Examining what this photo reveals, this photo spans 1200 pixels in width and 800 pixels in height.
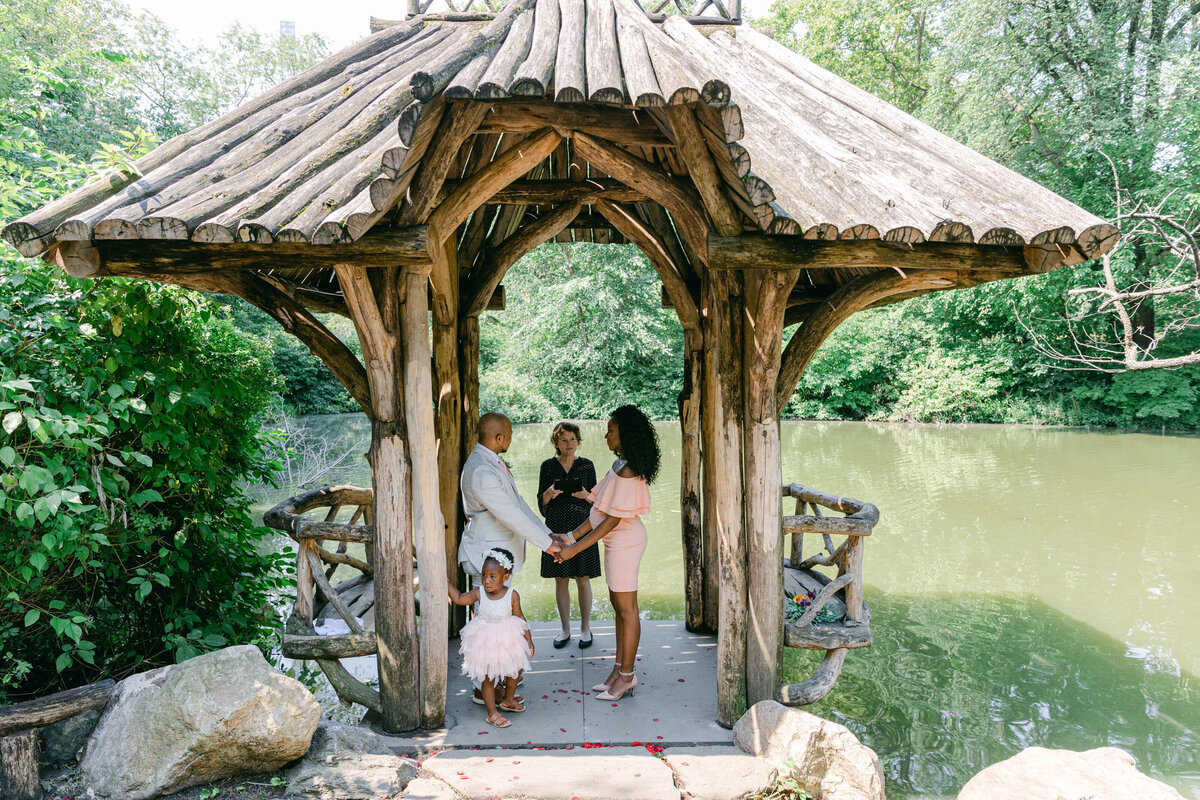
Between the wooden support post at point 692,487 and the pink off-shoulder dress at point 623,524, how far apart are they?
1.55m

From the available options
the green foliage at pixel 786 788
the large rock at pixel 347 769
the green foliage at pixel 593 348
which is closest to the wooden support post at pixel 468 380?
the large rock at pixel 347 769

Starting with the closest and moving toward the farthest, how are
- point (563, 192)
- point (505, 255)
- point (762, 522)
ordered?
point (762, 522), point (563, 192), point (505, 255)

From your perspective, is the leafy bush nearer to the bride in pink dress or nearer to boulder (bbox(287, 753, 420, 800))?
boulder (bbox(287, 753, 420, 800))

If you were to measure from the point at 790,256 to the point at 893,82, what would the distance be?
25.4 m

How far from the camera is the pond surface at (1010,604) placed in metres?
4.98

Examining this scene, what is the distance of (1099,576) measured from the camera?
830 centimetres

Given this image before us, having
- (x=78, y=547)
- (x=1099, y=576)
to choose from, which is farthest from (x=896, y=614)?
(x=78, y=547)

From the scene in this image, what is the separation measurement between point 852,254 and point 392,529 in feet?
8.76

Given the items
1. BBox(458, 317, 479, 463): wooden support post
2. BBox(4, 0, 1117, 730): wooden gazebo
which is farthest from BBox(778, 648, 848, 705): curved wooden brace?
BBox(458, 317, 479, 463): wooden support post

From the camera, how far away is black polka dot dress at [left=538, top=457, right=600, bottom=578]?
15.9 feet

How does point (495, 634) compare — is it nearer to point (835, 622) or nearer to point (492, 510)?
point (492, 510)

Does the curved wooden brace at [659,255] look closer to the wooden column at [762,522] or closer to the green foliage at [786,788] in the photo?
the wooden column at [762,522]

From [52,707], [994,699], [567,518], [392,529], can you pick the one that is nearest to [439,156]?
[392,529]

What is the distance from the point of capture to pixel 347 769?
128 inches
